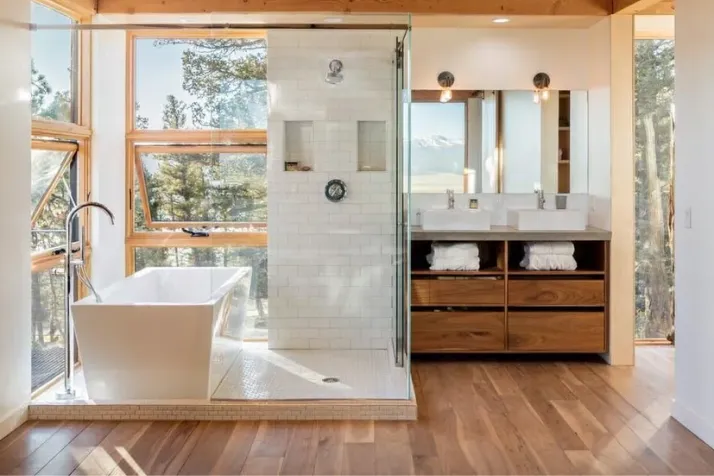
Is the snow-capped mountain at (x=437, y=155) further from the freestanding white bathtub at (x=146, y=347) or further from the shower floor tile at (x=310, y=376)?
the freestanding white bathtub at (x=146, y=347)

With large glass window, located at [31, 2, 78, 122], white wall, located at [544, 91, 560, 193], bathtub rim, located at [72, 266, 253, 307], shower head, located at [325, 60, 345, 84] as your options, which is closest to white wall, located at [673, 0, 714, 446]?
white wall, located at [544, 91, 560, 193]

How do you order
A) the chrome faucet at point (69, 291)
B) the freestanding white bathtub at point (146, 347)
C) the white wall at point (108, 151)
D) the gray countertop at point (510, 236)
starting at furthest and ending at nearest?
the white wall at point (108, 151), the gray countertop at point (510, 236), the chrome faucet at point (69, 291), the freestanding white bathtub at point (146, 347)

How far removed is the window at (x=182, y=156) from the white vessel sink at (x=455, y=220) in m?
1.23

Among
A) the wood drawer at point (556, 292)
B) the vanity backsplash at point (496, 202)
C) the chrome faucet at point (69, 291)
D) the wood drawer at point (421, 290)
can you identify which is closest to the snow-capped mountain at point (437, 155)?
the vanity backsplash at point (496, 202)

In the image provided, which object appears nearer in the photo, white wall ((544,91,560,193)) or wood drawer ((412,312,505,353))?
wood drawer ((412,312,505,353))

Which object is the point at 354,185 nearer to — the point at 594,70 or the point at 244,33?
the point at 244,33

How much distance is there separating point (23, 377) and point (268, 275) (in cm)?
182

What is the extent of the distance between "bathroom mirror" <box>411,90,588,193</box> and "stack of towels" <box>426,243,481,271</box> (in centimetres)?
61

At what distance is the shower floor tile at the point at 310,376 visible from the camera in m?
3.91

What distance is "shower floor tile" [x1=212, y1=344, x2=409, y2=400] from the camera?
3914mm

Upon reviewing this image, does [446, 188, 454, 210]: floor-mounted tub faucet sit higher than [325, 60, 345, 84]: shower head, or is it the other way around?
[325, 60, 345, 84]: shower head

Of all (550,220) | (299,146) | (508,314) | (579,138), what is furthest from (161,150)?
(579,138)

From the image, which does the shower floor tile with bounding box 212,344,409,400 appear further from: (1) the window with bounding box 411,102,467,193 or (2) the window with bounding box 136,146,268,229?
(1) the window with bounding box 411,102,467,193

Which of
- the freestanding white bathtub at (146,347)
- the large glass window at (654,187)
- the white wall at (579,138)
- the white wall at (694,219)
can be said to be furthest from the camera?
the large glass window at (654,187)
